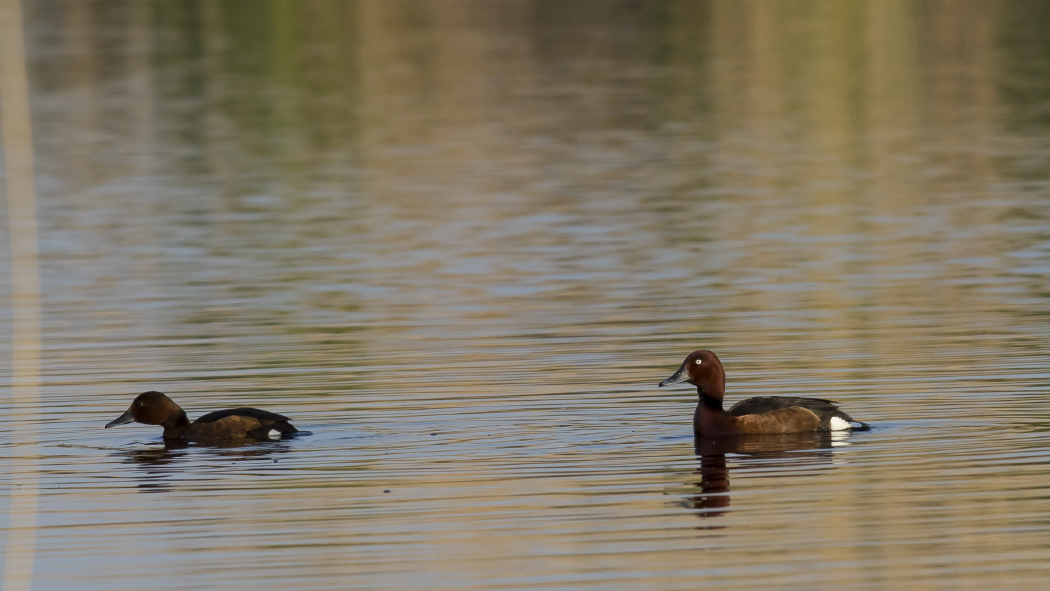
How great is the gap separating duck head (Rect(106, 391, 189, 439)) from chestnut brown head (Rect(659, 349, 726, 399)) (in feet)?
12.1

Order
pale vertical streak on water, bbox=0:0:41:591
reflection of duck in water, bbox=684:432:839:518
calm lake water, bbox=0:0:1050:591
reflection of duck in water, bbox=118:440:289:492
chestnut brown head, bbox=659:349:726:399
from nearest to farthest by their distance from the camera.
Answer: pale vertical streak on water, bbox=0:0:41:591 < calm lake water, bbox=0:0:1050:591 < reflection of duck in water, bbox=684:432:839:518 < reflection of duck in water, bbox=118:440:289:492 < chestnut brown head, bbox=659:349:726:399

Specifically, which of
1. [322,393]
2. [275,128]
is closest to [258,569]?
[322,393]

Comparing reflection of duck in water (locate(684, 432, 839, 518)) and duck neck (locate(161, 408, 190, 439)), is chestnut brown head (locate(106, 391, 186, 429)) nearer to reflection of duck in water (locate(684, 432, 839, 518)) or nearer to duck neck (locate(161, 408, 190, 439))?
duck neck (locate(161, 408, 190, 439))

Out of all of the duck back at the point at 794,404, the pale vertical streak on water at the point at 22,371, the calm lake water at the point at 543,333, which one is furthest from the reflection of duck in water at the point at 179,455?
the duck back at the point at 794,404

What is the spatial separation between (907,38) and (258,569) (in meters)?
51.4

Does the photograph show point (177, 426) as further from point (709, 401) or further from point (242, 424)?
point (709, 401)

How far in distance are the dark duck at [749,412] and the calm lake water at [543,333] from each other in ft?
0.58

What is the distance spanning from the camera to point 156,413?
1459 cm

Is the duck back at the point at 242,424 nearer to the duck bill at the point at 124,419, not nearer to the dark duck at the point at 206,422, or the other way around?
the dark duck at the point at 206,422

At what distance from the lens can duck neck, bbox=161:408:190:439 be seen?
1478 cm

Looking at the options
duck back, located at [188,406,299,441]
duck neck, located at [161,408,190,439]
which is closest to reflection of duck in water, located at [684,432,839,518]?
duck back, located at [188,406,299,441]

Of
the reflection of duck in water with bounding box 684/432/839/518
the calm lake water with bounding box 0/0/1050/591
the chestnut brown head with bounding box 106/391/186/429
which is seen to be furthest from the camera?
the chestnut brown head with bounding box 106/391/186/429

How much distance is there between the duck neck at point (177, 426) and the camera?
48.5 ft

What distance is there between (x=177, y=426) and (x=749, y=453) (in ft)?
14.1
